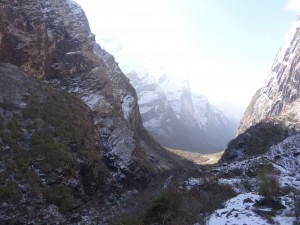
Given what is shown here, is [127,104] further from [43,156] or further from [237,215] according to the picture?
[237,215]

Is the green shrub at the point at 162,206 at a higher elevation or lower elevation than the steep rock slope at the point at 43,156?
lower

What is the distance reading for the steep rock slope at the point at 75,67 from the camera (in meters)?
69.1

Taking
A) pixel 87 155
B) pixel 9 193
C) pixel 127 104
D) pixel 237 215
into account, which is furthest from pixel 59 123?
pixel 127 104

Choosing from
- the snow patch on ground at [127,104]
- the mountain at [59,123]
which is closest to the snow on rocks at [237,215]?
the mountain at [59,123]

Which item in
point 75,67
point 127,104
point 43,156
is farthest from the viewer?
point 127,104

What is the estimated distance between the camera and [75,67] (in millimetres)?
83938

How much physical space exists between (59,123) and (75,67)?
89.7 ft

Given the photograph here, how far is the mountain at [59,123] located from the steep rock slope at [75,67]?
7.5 inches

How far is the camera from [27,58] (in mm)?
71688

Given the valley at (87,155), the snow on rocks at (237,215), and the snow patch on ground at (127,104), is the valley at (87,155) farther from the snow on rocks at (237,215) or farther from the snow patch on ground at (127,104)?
the snow patch on ground at (127,104)

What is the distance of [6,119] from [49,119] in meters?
6.71

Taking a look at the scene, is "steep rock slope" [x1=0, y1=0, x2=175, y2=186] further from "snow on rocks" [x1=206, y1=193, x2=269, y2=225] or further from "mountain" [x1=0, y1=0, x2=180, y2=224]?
"snow on rocks" [x1=206, y1=193, x2=269, y2=225]

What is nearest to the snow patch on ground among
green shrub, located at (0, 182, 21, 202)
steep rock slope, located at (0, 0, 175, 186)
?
steep rock slope, located at (0, 0, 175, 186)

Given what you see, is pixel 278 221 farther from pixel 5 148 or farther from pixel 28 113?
pixel 28 113
